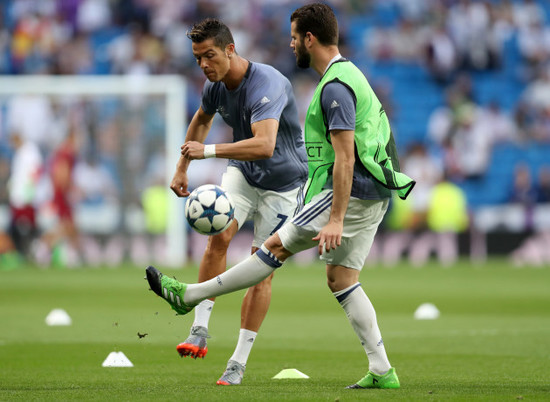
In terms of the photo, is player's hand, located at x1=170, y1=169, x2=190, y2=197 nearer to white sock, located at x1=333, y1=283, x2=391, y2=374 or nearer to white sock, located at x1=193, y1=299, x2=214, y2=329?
white sock, located at x1=193, y1=299, x2=214, y2=329

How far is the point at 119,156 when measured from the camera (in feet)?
79.6

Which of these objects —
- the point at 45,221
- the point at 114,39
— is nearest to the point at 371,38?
the point at 114,39

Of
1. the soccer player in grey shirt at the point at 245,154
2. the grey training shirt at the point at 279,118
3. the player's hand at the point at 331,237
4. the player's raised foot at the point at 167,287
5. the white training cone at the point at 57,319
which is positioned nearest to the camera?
the player's hand at the point at 331,237

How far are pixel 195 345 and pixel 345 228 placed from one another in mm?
1404

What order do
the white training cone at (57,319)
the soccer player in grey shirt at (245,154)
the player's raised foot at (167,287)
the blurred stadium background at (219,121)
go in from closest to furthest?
the player's raised foot at (167,287)
the soccer player in grey shirt at (245,154)
the white training cone at (57,319)
the blurred stadium background at (219,121)

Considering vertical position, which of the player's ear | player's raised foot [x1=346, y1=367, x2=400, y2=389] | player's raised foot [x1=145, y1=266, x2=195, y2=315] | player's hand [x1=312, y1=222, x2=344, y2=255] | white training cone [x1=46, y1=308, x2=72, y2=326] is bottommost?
player's raised foot [x1=346, y1=367, x2=400, y2=389]

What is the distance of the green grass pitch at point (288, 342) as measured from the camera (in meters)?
6.92

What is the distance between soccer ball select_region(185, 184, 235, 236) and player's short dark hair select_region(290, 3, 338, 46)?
1.29 m

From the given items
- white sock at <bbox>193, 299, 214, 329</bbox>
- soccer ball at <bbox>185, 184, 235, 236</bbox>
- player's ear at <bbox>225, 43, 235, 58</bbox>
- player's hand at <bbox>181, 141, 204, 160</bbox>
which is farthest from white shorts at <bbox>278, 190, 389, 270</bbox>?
player's ear at <bbox>225, 43, 235, 58</bbox>

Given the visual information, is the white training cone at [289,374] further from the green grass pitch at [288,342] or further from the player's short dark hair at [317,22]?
the player's short dark hair at [317,22]

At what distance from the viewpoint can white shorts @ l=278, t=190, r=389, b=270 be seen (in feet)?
22.5

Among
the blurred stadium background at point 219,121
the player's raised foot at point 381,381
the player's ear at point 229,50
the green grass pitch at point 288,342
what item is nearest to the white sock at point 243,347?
the green grass pitch at point 288,342

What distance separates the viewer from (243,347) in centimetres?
760

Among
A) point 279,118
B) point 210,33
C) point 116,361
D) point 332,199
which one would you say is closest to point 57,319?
point 116,361
